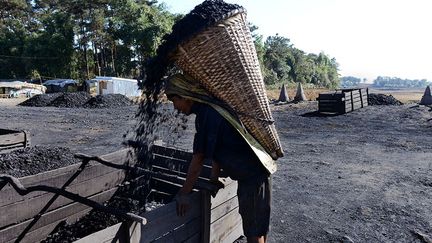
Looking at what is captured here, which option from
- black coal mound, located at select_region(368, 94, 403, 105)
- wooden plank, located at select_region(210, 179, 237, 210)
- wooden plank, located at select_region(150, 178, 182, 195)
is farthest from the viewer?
black coal mound, located at select_region(368, 94, 403, 105)

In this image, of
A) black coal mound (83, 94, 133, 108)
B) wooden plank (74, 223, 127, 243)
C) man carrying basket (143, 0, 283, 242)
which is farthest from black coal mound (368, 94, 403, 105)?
wooden plank (74, 223, 127, 243)

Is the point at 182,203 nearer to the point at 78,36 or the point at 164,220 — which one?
the point at 164,220

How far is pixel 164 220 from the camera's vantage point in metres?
2.68

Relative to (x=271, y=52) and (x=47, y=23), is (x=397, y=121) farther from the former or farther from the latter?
(x=271, y=52)

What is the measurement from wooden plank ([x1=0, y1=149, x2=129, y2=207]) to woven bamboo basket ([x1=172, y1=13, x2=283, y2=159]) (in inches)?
75.7

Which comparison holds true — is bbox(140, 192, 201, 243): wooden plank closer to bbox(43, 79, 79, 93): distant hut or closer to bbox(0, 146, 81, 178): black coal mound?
bbox(0, 146, 81, 178): black coal mound

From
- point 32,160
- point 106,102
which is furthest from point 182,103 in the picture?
point 106,102

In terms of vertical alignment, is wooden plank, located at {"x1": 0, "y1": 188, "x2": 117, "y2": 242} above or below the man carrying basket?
below

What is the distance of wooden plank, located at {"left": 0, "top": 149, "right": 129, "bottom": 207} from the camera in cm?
332

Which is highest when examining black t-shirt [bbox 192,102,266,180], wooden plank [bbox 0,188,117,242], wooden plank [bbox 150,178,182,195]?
black t-shirt [bbox 192,102,266,180]

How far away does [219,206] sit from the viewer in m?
3.34

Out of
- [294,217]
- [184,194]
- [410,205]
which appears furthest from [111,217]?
[410,205]

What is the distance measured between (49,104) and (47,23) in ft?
88.1

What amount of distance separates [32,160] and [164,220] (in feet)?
14.9
